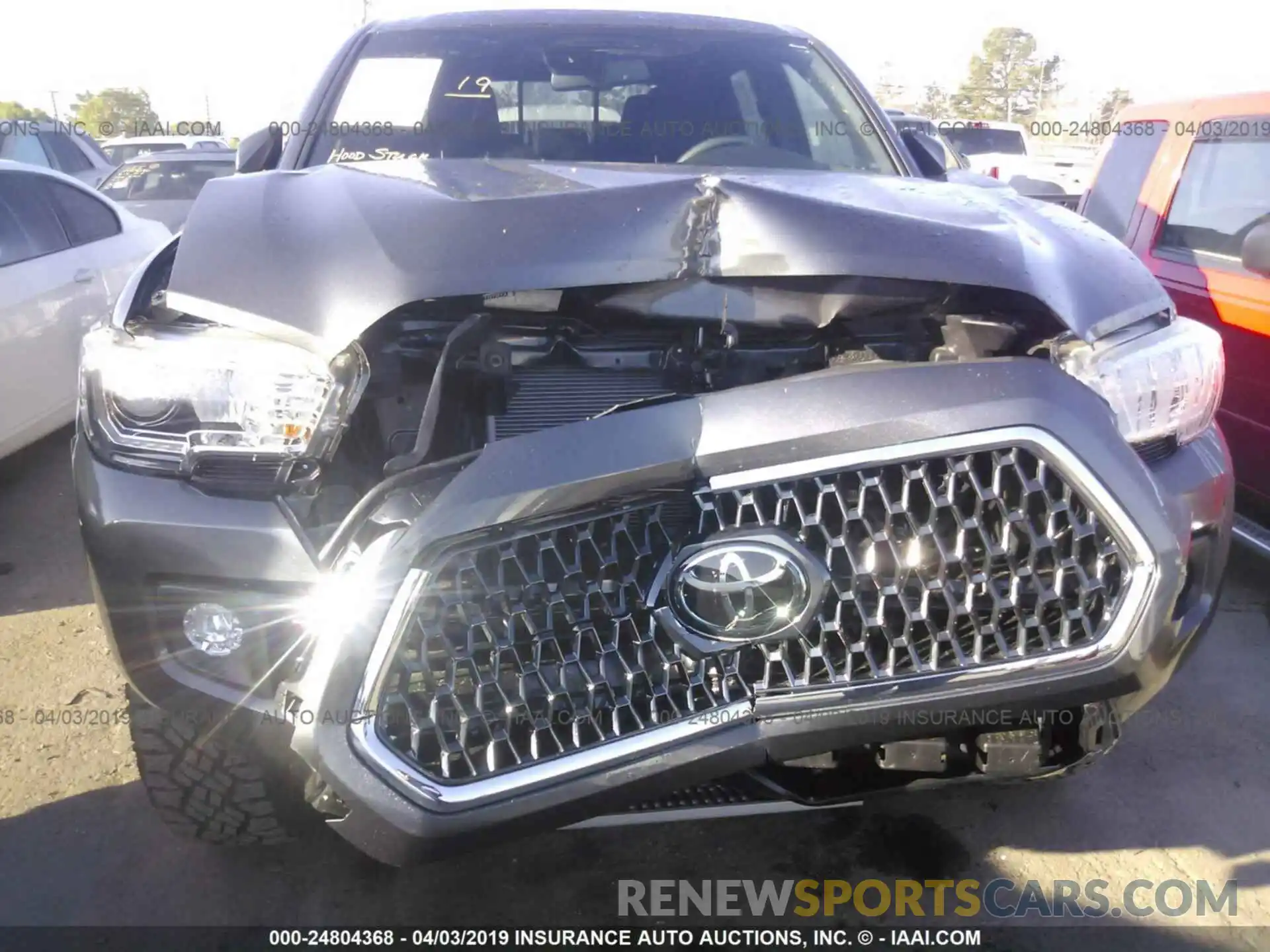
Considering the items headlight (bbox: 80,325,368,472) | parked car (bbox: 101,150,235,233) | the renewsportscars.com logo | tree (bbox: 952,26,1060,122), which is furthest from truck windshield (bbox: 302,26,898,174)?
tree (bbox: 952,26,1060,122)

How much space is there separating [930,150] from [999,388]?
184 centimetres

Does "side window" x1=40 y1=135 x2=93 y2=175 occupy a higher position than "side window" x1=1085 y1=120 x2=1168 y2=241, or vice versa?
"side window" x1=1085 y1=120 x2=1168 y2=241

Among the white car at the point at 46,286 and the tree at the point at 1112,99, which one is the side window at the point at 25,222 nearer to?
the white car at the point at 46,286

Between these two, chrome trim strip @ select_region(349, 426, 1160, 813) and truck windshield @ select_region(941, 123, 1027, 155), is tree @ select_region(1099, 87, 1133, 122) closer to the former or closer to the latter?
truck windshield @ select_region(941, 123, 1027, 155)

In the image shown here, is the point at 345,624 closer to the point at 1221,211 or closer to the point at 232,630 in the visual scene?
the point at 232,630

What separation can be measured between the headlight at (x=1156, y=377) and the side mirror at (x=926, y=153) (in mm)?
989

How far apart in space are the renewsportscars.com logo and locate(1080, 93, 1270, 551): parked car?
1627 millimetres

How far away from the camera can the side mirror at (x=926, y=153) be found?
290 centimetres

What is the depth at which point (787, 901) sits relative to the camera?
2.18m

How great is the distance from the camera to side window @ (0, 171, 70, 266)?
4520 millimetres

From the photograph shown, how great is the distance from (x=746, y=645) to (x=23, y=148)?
36.5ft

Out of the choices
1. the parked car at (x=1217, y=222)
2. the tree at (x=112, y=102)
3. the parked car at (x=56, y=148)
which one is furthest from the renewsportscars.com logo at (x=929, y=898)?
the tree at (x=112, y=102)

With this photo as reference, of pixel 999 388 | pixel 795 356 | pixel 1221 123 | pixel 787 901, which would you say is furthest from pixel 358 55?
pixel 1221 123

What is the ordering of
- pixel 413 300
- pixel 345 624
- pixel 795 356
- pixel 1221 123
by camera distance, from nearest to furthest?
pixel 345 624 → pixel 413 300 → pixel 795 356 → pixel 1221 123
